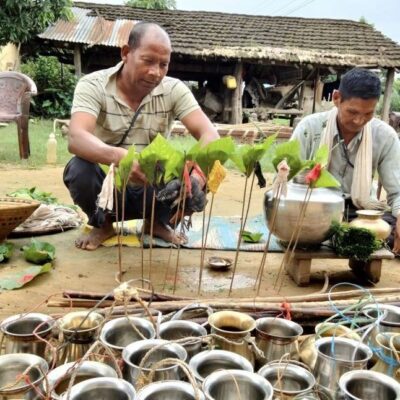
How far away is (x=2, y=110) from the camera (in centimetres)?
689

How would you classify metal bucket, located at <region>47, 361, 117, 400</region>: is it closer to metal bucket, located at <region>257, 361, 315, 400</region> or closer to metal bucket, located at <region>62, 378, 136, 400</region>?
metal bucket, located at <region>62, 378, 136, 400</region>

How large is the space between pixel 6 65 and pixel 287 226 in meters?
14.6

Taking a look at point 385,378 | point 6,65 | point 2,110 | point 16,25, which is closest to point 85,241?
point 385,378

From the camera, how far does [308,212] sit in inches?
101

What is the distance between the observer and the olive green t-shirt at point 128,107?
301cm

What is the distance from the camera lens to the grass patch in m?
6.64

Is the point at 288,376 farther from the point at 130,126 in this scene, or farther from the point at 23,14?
the point at 23,14

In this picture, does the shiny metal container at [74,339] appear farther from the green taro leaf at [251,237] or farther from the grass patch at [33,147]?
the grass patch at [33,147]

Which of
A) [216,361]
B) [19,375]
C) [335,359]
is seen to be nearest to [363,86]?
[335,359]

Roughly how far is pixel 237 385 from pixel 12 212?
2.07m

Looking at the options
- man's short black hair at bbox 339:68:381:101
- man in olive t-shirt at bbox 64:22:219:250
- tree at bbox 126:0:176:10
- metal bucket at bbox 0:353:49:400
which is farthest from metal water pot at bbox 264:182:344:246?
tree at bbox 126:0:176:10

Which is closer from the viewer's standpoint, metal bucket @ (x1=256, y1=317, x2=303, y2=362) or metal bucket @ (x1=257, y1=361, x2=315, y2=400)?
metal bucket @ (x1=257, y1=361, x2=315, y2=400)

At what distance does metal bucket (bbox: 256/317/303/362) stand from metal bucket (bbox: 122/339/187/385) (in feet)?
Answer: 1.05

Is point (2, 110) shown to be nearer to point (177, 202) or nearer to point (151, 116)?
point (151, 116)
